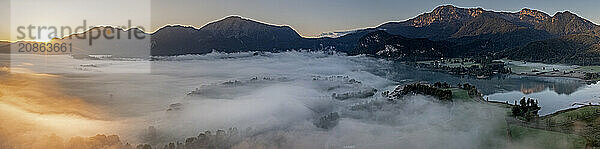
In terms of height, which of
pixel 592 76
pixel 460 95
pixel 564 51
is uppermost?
pixel 564 51

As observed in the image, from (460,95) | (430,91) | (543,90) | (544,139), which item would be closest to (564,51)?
(543,90)

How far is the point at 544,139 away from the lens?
32656 mm

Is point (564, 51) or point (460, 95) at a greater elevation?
point (564, 51)

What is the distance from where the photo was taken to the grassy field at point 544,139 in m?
30.9

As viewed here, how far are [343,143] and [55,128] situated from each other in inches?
1509

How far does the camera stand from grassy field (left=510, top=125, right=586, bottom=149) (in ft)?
101

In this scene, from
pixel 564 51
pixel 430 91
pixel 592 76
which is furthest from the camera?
pixel 564 51

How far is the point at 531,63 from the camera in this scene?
142 meters

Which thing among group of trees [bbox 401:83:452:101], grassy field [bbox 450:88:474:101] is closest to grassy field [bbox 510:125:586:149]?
grassy field [bbox 450:88:474:101]

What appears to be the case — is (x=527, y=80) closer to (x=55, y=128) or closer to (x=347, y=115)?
(x=347, y=115)

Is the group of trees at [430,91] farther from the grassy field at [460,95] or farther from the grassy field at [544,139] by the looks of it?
the grassy field at [544,139]

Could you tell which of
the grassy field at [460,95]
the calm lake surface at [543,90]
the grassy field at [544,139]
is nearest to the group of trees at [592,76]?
the calm lake surface at [543,90]

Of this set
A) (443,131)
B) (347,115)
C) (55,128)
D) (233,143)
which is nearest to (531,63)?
(347,115)

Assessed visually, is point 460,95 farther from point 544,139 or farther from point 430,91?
point 544,139
